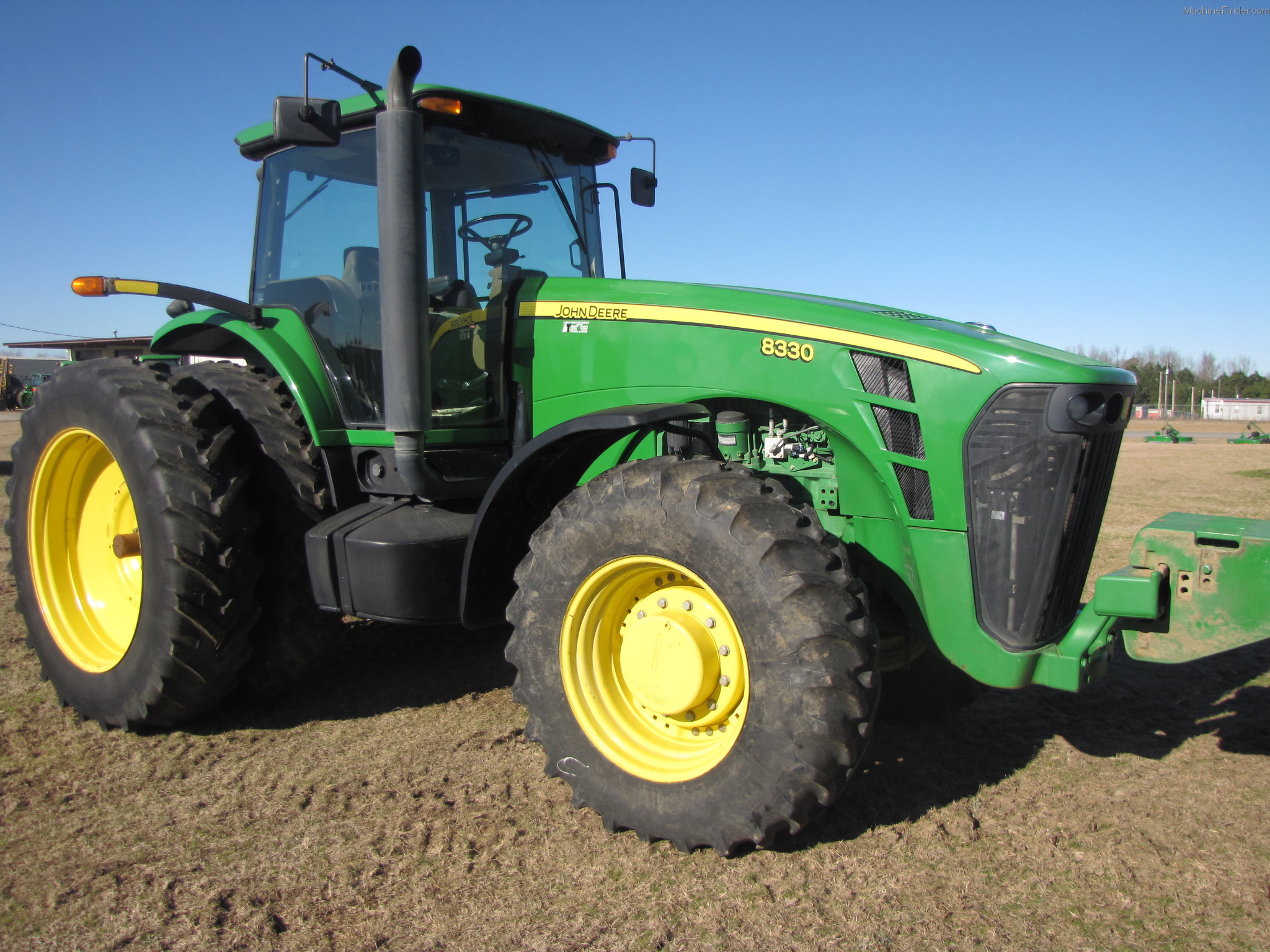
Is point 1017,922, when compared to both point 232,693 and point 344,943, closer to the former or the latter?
point 344,943

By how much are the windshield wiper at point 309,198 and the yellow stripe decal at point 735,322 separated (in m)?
1.23

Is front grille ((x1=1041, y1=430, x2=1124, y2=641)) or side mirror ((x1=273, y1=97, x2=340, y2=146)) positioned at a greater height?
side mirror ((x1=273, y1=97, x2=340, y2=146))

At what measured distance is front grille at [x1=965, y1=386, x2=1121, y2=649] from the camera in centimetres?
275

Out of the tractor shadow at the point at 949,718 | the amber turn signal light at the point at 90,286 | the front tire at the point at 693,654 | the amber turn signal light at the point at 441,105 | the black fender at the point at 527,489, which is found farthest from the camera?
the amber turn signal light at the point at 90,286

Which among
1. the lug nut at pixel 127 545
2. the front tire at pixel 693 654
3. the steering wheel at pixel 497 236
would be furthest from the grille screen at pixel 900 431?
the lug nut at pixel 127 545

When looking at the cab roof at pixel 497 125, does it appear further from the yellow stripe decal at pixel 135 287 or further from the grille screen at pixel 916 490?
the grille screen at pixel 916 490

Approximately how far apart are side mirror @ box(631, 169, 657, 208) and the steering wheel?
726 millimetres

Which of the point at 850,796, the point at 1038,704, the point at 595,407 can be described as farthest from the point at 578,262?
the point at 1038,704

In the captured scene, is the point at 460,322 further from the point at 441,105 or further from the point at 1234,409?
the point at 1234,409

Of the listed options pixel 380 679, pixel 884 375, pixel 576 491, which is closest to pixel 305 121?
pixel 576 491

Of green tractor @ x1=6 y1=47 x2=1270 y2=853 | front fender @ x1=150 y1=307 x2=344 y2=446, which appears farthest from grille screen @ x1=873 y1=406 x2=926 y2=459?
front fender @ x1=150 y1=307 x2=344 y2=446

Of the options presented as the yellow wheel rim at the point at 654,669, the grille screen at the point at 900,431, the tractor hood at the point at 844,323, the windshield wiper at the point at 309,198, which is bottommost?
the yellow wheel rim at the point at 654,669

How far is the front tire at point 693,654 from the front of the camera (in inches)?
102

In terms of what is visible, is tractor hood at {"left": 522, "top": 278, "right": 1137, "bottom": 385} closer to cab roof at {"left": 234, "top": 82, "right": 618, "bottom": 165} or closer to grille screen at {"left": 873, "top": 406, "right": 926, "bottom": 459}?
grille screen at {"left": 873, "top": 406, "right": 926, "bottom": 459}
